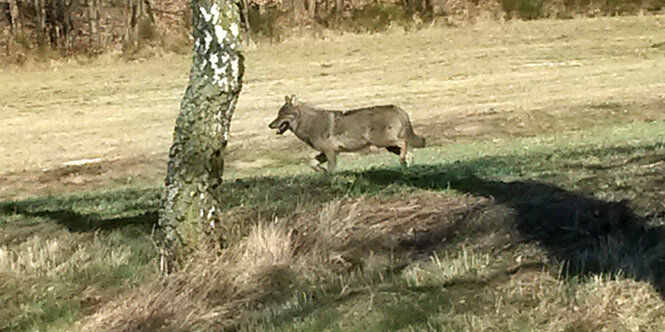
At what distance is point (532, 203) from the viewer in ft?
34.3

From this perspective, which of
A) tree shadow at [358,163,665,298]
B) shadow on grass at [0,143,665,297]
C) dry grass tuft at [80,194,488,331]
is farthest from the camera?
dry grass tuft at [80,194,488,331]

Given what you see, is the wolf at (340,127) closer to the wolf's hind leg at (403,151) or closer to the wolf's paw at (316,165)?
the wolf's paw at (316,165)

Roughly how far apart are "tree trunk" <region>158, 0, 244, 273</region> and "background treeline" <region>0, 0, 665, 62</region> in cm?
3033

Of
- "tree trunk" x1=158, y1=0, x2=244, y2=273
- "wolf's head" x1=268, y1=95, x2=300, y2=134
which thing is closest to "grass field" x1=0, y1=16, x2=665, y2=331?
"tree trunk" x1=158, y1=0, x2=244, y2=273

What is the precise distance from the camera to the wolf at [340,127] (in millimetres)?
17062

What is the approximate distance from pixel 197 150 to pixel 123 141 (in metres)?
17.4

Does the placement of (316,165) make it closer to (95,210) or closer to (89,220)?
(95,210)

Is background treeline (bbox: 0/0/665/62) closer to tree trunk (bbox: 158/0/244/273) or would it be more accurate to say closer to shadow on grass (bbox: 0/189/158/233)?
shadow on grass (bbox: 0/189/158/233)

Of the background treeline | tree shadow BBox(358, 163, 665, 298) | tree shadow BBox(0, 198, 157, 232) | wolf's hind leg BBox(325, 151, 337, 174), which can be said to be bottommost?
the background treeline

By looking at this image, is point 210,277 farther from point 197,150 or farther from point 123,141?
point 123,141

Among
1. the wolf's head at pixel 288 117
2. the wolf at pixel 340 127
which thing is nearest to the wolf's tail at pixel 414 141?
the wolf at pixel 340 127

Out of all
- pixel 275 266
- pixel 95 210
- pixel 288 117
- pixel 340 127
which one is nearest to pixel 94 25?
pixel 288 117

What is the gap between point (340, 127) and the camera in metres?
17.1

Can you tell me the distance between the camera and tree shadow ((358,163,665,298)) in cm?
873
